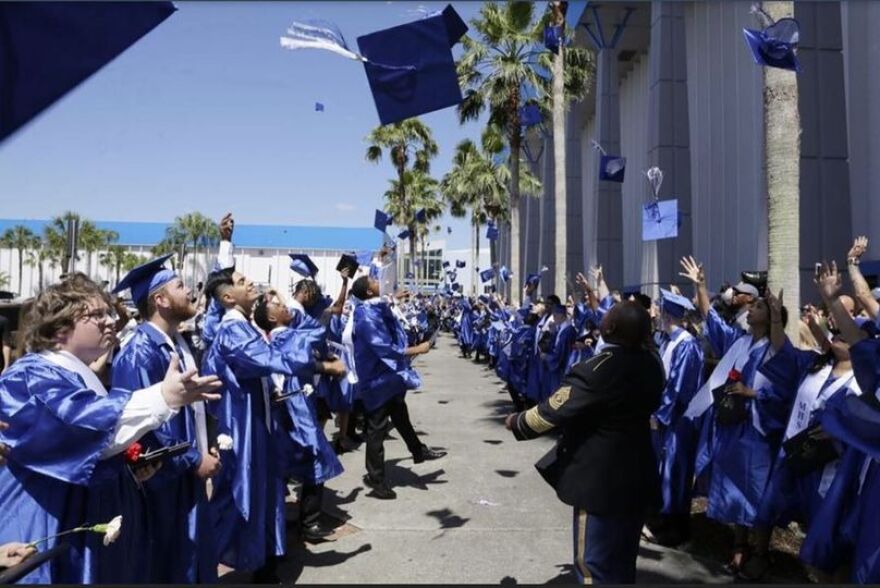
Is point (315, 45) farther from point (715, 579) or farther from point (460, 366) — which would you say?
point (460, 366)

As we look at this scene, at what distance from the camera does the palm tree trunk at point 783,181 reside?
5922 millimetres

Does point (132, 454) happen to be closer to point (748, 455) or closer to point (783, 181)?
point (748, 455)

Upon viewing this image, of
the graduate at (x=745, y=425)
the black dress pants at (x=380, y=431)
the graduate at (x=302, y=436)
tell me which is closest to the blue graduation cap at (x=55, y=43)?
the graduate at (x=302, y=436)

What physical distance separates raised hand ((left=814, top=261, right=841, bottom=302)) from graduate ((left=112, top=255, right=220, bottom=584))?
3.21m

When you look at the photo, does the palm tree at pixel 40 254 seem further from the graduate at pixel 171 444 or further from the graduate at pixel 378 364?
the graduate at pixel 171 444

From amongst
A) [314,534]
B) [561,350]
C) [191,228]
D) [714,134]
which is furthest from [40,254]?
[314,534]

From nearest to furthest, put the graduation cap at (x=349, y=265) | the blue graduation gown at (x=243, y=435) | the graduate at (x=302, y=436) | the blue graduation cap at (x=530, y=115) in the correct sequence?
the blue graduation gown at (x=243, y=435) → the graduate at (x=302, y=436) → the graduation cap at (x=349, y=265) → the blue graduation cap at (x=530, y=115)

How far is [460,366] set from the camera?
21.1m

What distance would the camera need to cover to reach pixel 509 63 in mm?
18547

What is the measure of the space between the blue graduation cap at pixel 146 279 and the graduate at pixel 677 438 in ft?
12.8

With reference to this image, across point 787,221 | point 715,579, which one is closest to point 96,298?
point 715,579

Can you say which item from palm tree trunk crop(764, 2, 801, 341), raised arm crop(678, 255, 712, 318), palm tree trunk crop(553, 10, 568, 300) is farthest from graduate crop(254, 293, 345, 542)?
palm tree trunk crop(553, 10, 568, 300)

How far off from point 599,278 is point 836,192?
20.6 ft

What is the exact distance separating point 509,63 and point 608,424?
1695 cm
